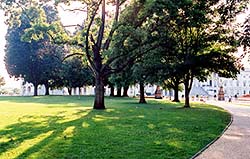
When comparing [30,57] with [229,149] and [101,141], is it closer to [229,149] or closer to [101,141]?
[101,141]

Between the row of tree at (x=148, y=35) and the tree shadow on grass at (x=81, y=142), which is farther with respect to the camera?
the row of tree at (x=148, y=35)

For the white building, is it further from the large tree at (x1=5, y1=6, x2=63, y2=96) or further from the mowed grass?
the mowed grass

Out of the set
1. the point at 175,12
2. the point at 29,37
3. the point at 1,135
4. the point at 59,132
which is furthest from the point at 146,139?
the point at 29,37

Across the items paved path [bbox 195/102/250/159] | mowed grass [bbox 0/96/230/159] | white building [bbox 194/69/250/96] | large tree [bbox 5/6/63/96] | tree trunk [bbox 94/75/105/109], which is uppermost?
large tree [bbox 5/6/63/96]

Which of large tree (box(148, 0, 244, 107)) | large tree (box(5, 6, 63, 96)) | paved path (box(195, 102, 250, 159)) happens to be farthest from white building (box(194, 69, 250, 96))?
paved path (box(195, 102, 250, 159))

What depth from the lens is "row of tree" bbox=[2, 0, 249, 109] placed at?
18661mm

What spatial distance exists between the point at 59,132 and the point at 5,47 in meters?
46.4

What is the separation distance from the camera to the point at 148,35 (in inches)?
797

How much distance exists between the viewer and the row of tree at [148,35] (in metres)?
18.7

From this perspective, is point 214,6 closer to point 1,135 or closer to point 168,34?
point 168,34

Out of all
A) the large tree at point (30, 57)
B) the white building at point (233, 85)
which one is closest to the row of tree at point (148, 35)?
the large tree at point (30, 57)

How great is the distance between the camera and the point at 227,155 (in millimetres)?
7207

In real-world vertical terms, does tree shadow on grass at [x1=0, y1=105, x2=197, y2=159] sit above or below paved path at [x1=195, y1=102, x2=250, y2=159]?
above

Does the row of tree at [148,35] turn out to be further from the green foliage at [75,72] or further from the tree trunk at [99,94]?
the green foliage at [75,72]
